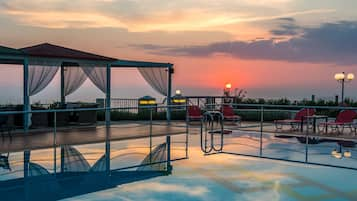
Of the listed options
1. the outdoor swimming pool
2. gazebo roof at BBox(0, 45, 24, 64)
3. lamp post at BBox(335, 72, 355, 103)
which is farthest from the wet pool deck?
lamp post at BBox(335, 72, 355, 103)

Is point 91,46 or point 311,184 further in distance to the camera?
point 91,46

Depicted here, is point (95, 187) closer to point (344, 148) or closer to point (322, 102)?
point (344, 148)

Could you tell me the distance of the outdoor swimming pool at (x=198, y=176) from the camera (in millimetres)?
4766

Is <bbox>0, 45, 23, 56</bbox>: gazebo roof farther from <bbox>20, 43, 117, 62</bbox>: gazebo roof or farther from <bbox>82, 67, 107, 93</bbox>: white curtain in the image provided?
<bbox>82, 67, 107, 93</bbox>: white curtain

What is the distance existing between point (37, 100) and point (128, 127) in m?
2.85

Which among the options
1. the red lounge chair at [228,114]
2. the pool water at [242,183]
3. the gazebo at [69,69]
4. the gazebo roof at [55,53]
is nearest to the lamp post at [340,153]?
the pool water at [242,183]

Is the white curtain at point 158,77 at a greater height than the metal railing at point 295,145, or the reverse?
the white curtain at point 158,77

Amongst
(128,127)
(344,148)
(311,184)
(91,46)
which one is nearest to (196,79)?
(91,46)

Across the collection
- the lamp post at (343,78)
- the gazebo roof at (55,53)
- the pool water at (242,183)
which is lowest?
the pool water at (242,183)

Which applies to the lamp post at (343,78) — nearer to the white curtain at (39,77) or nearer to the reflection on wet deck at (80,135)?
the reflection on wet deck at (80,135)

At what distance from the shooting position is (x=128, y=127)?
1095 centimetres

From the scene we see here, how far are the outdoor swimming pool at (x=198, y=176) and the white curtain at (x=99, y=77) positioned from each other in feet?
11.3

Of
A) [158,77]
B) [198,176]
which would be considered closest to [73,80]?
[158,77]

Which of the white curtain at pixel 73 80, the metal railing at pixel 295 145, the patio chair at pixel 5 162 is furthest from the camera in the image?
the white curtain at pixel 73 80
